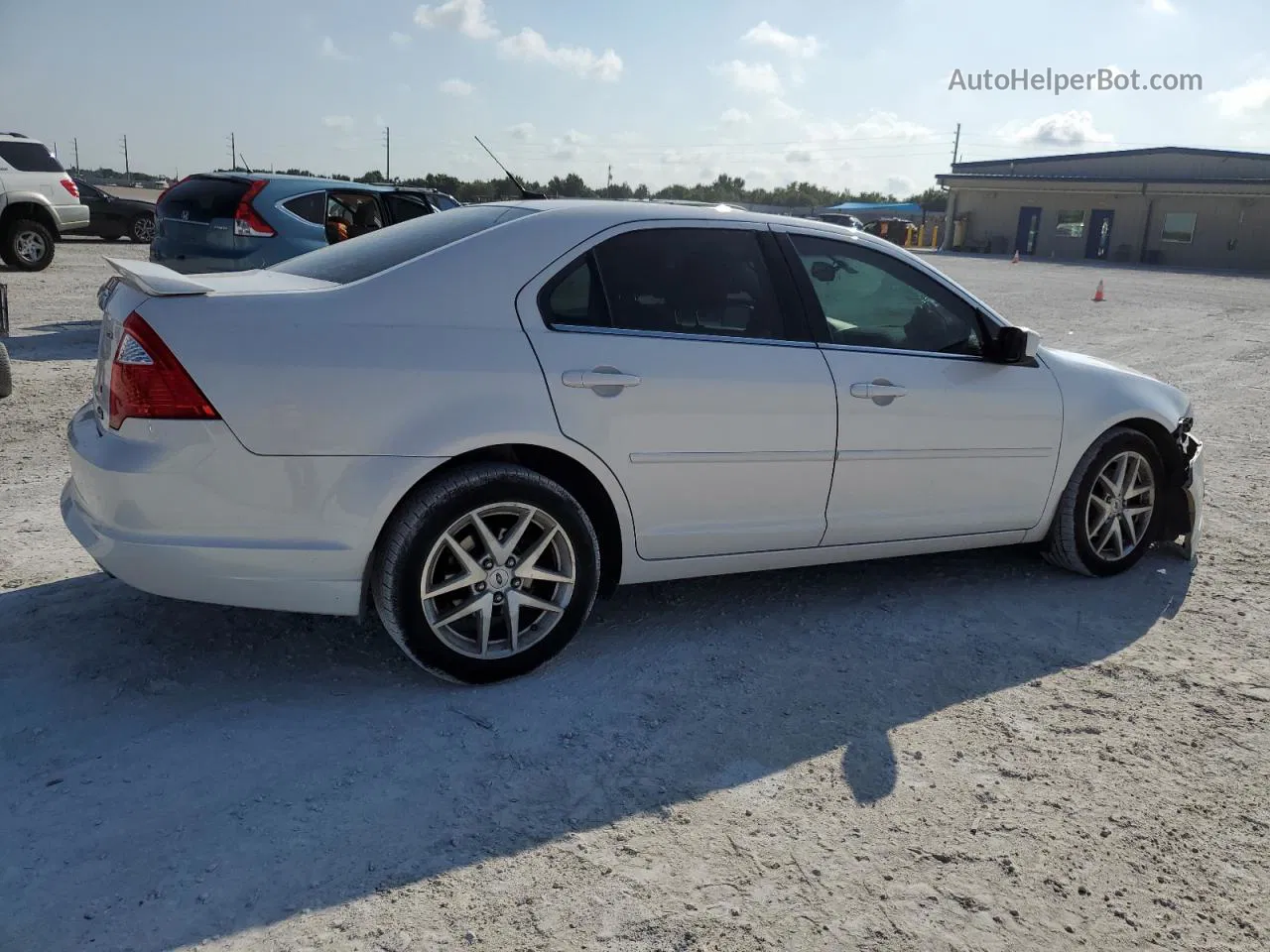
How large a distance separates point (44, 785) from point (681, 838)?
177cm

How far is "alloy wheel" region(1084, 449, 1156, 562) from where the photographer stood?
16.0ft

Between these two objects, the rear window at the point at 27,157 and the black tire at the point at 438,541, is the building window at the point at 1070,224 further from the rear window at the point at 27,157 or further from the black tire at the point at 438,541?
the black tire at the point at 438,541

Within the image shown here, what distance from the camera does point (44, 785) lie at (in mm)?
2861

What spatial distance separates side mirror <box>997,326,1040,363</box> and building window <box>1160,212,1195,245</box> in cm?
4620

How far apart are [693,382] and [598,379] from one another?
373mm

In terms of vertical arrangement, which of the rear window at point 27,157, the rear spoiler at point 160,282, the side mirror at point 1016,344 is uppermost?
the rear window at point 27,157

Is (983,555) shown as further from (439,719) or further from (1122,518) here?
(439,719)

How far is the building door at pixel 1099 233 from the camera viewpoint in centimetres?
4634

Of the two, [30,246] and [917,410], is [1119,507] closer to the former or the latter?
[917,410]

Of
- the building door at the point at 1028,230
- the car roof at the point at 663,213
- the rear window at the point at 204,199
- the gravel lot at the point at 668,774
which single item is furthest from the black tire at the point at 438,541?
the building door at the point at 1028,230

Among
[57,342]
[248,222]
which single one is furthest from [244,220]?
[57,342]

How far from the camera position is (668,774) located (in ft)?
10.2

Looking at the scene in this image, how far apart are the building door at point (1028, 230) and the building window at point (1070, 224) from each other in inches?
41.0

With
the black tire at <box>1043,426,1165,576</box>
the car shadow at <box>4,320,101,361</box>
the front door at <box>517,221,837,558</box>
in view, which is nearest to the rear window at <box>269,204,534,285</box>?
the front door at <box>517,221,837,558</box>
